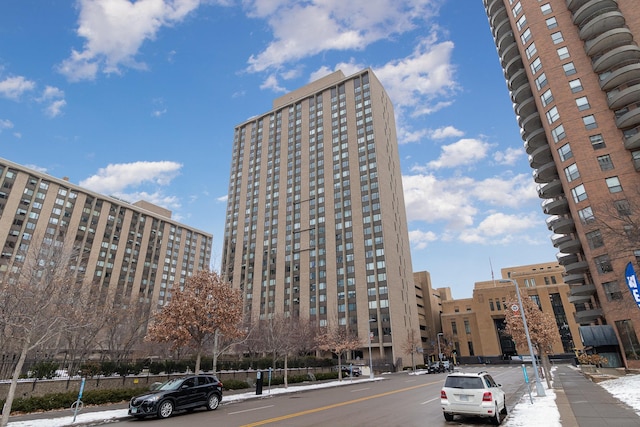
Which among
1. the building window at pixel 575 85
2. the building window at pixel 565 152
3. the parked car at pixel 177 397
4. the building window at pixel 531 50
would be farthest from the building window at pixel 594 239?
the parked car at pixel 177 397

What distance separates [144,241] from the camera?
101 meters

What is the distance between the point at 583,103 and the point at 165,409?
54.8 meters

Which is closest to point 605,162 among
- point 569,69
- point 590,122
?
point 590,122

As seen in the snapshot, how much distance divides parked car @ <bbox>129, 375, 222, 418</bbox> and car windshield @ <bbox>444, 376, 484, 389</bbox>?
12.2 m

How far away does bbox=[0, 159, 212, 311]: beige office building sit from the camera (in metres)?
76.4

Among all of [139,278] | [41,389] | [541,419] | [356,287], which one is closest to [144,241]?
[139,278]

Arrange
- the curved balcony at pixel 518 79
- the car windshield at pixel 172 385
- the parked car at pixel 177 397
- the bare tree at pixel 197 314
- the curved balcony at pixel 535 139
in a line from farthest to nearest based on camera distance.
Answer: the curved balcony at pixel 518 79 → the curved balcony at pixel 535 139 → the bare tree at pixel 197 314 → the car windshield at pixel 172 385 → the parked car at pixel 177 397

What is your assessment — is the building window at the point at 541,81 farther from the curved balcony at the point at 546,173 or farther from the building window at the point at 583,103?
the curved balcony at the point at 546,173

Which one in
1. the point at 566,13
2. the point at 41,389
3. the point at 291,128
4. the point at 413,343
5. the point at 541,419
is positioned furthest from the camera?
the point at 291,128

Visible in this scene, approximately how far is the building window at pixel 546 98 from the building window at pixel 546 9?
13.3m

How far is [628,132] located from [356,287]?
53415mm

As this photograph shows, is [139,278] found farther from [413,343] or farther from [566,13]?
[566,13]

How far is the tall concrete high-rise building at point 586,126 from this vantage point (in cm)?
4000

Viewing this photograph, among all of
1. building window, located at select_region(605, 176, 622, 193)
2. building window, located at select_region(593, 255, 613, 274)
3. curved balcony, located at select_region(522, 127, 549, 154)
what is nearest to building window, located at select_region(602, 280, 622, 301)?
building window, located at select_region(593, 255, 613, 274)
